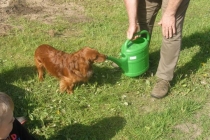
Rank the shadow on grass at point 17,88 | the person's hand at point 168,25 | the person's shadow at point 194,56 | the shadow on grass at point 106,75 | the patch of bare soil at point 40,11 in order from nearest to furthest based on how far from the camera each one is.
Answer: the person's hand at point 168,25, the shadow on grass at point 17,88, the shadow on grass at point 106,75, the person's shadow at point 194,56, the patch of bare soil at point 40,11

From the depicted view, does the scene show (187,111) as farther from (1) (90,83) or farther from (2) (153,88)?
(1) (90,83)

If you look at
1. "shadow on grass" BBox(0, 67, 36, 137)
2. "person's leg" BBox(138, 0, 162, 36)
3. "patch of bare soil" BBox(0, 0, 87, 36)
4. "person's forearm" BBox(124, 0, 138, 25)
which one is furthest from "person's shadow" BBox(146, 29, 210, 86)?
"patch of bare soil" BBox(0, 0, 87, 36)

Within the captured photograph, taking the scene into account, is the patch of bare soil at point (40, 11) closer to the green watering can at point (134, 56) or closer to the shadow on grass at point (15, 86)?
the shadow on grass at point (15, 86)

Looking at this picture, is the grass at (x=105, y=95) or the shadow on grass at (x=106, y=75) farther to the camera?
the shadow on grass at (x=106, y=75)

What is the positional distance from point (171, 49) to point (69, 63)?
1.35 m

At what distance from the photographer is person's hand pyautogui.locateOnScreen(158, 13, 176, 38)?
3695 millimetres

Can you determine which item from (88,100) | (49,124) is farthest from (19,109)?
(88,100)

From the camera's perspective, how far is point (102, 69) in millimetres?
4859

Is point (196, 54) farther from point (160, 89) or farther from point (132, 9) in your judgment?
point (132, 9)

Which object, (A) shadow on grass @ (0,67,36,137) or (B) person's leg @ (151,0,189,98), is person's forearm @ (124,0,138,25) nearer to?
(B) person's leg @ (151,0,189,98)

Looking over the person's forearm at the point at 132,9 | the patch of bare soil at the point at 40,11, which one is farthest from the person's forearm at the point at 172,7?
the patch of bare soil at the point at 40,11

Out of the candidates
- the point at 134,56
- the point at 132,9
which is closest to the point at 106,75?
the point at 134,56

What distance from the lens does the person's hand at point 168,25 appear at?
3.70 metres

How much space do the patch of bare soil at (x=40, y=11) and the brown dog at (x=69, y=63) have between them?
215 cm
